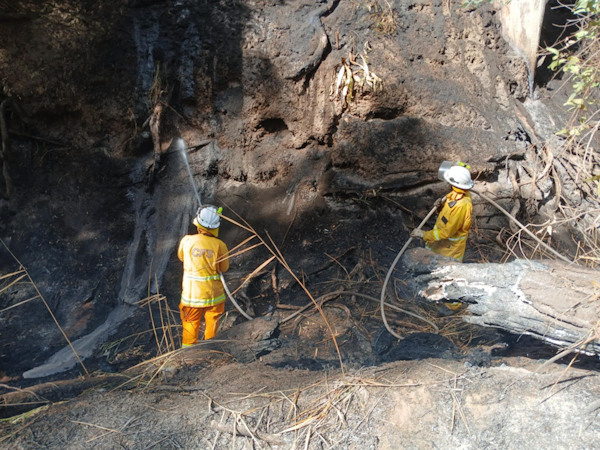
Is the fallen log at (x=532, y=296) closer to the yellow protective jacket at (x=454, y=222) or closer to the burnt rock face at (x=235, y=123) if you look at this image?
the yellow protective jacket at (x=454, y=222)

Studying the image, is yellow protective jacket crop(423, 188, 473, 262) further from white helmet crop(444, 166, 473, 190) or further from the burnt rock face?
the burnt rock face

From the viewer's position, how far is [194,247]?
473 cm

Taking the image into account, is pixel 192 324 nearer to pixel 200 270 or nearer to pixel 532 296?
pixel 200 270

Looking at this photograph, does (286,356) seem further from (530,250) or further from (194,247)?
(530,250)

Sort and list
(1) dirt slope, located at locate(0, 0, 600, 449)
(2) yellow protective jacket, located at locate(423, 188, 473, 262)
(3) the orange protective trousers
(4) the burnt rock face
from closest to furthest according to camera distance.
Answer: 1. (3) the orange protective trousers
2. (2) yellow protective jacket, located at locate(423, 188, 473, 262)
3. (1) dirt slope, located at locate(0, 0, 600, 449)
4. (4) the burnt rock face

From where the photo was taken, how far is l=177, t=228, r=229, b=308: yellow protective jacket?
473cm

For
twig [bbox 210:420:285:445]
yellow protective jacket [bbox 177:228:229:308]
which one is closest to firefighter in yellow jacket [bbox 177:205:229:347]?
yellow protective jacket [bbox 177:228:229:308]

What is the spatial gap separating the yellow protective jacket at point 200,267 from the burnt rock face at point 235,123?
1307mm

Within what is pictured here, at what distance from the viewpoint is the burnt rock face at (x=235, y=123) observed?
632cm

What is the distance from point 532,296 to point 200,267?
10.2 feet

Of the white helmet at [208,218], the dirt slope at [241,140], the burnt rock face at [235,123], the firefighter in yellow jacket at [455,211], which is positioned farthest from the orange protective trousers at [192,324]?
the firefighter in yellow jacket at [455,211]

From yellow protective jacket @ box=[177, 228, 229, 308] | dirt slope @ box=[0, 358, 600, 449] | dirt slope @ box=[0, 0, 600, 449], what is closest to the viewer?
dirt slope @ box=[0, 358, 600, 449]

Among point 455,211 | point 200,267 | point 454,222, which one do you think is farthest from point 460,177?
point 200,267

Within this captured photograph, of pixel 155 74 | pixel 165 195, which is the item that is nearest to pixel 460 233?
pixel 165 195
